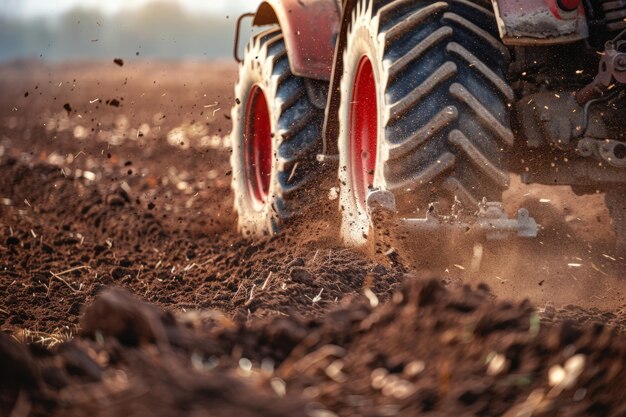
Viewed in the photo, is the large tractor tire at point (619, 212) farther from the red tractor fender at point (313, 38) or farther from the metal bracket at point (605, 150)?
the red tractor fender at point (313, 38)

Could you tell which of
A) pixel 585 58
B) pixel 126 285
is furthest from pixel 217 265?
pixel 585 58

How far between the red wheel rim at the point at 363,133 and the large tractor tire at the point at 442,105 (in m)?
0.71

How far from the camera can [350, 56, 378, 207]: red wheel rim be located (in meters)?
5.50

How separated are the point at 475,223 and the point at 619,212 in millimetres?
866

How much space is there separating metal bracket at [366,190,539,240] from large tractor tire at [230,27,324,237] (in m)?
1.81

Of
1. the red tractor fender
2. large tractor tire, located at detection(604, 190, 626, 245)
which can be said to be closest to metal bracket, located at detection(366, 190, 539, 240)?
large tractor tire, located at detection(604, 190, 626, 245)

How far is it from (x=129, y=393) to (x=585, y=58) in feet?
10.8

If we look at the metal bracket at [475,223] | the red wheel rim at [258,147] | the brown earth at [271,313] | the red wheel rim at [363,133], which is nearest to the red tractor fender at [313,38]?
the red wheel rim at [363,133]

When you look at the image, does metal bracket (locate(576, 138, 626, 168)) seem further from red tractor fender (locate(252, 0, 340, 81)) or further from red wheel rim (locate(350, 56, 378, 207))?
red tractor fender (locate(252, 0, 340, 81))

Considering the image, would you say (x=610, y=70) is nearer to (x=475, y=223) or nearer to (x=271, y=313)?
(x=475, y=223)

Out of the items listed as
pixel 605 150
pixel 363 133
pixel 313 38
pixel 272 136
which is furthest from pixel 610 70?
pixel 272 136

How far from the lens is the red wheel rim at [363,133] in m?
5.50

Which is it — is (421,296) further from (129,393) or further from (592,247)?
(592,247)

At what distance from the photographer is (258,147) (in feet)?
24.4
